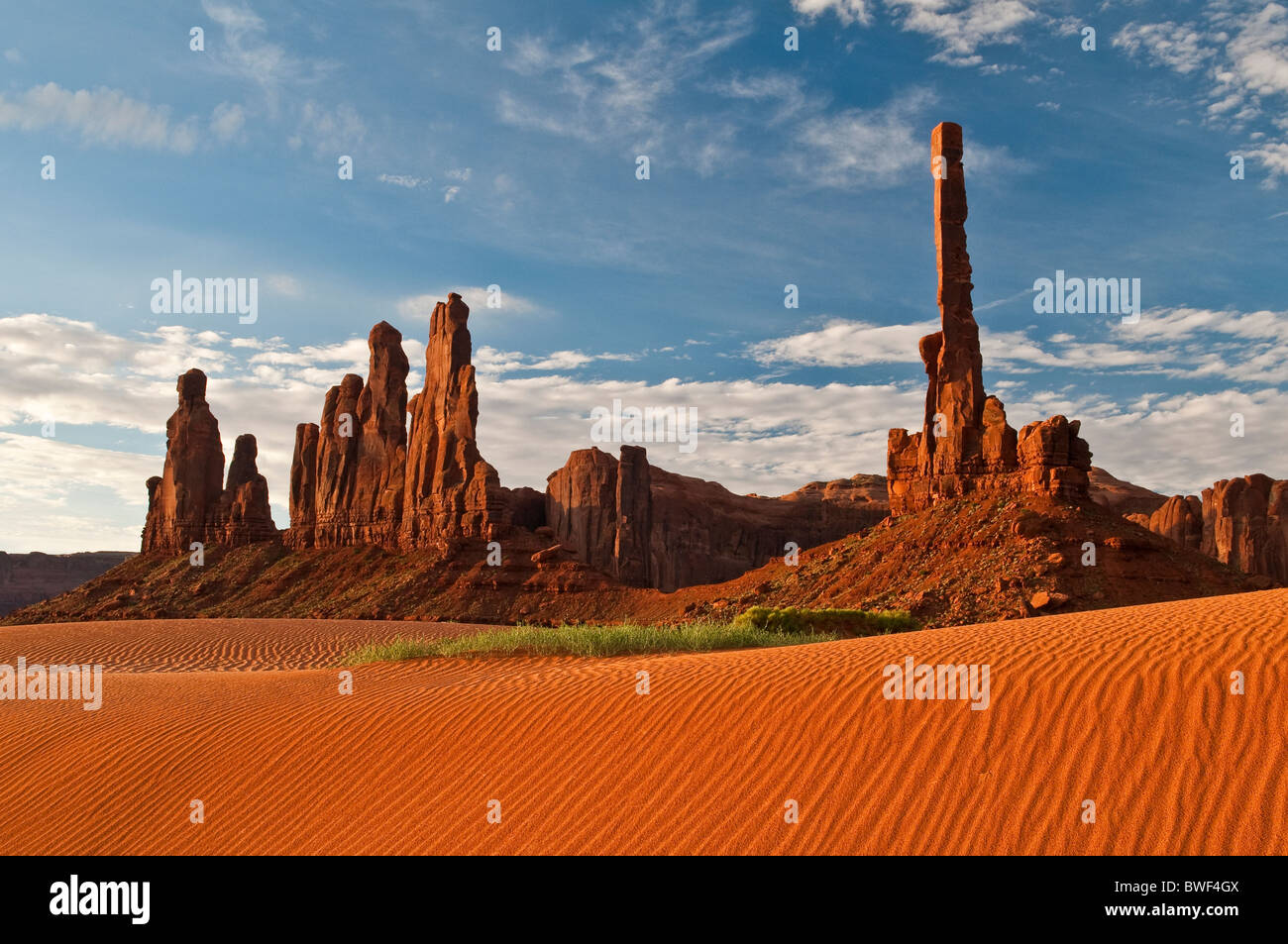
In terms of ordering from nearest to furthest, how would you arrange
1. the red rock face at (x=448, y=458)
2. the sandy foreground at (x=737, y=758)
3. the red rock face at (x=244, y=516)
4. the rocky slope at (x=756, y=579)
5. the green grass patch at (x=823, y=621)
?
the sandy foreground at (x=737, y=758) < the green grass patch at (x=823, y=621) < the rocky slope at (x=756, y=579) < the red rock face at (x=448, y=458) < the red rock face at (x=244, y=516)

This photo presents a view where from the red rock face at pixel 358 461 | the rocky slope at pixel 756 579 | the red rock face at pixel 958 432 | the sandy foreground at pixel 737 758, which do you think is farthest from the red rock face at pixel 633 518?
the sandy foreground at pixel 737 758

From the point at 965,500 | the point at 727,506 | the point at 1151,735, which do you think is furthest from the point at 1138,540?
the point at 727,506

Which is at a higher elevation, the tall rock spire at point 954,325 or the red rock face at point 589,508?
the tall rock spire at point 954,325

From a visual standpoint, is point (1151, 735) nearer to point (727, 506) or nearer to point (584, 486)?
point (584, 486)

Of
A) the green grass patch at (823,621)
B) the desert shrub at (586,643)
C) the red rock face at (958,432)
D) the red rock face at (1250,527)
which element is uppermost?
the red rock face at (958,432)

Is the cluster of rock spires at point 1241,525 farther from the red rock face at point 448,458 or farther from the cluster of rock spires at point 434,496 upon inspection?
the red rock face at point 448,458

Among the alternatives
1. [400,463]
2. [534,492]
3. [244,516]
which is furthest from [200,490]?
[534,492]

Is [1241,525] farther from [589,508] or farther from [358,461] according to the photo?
[358,461]

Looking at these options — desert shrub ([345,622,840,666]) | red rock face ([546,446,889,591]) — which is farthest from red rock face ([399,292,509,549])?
desert shrub ([345,622,840,666])

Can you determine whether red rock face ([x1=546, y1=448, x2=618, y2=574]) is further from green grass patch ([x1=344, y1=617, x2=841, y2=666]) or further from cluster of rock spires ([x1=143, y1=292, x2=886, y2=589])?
green grass patch ([x1=344, y1=617, x2=841, y2=666])
